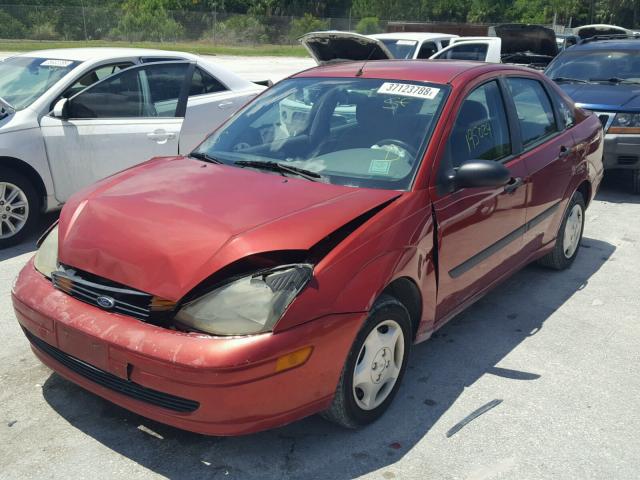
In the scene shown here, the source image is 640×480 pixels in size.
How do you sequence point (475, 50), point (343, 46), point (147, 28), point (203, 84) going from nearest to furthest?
point (343, 46) → point (203, 84) → point (475, 50) → point (147, 28)

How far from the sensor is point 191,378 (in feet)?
8.64

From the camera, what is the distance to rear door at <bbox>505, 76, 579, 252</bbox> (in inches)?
179

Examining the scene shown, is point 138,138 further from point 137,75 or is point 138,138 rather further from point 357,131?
point 357,131

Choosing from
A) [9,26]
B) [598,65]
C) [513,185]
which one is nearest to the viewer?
[513,185]

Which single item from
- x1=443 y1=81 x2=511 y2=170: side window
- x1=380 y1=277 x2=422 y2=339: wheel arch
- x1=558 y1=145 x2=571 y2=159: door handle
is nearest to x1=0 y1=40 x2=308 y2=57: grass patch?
x1=558 y1=145 x2=571 y2=159: door handle

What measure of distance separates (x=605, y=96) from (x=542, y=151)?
165 inches

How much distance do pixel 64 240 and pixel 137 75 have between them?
11.3ft

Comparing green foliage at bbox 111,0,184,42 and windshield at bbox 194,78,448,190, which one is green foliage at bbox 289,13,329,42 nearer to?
green foliage at bbox 111,0,184,42

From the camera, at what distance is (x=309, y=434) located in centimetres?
321

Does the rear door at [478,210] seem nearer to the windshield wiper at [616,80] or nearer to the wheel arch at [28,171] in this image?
the wheel arch at [28,171]

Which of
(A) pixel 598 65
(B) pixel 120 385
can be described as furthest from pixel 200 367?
(A) pixel 598 65

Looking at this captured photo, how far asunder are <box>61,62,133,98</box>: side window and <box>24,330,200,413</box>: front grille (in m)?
3.54

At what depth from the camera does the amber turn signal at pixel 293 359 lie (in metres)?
2.68

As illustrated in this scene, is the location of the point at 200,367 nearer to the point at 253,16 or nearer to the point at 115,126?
the point at 115,126
